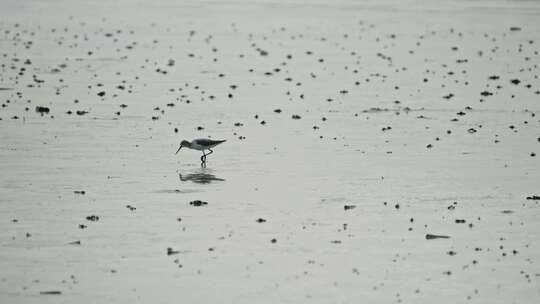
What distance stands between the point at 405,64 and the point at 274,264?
30.9 meters

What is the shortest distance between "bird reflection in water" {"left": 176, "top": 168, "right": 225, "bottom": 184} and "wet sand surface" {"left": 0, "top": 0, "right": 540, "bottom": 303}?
0.37 feet

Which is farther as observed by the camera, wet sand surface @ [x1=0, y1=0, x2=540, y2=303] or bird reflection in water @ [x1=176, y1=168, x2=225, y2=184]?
bird reflection in water @ [x1=176, y1=168, x2=225, y2=184]

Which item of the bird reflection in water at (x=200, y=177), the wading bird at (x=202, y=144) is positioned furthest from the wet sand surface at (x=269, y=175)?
the wading bird at (x=202, y=144)

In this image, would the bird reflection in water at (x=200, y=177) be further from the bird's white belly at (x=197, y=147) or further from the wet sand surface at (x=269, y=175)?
the bird's white belly at (x=197, y=147)

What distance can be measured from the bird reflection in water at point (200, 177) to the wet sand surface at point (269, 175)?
0.11 meters

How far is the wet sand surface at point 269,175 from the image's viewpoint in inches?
694

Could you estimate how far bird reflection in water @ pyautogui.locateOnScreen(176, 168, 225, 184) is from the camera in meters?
24.5

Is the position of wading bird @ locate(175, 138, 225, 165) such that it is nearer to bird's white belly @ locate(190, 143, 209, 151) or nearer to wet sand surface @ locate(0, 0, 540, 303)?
bird's white belly @ locate(190, 143, 209, 151)

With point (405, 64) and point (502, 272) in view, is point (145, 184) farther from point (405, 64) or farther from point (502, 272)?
point (405, 64)

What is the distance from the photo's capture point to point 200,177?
Result: 24.9 metres

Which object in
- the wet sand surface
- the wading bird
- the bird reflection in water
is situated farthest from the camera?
the wading bird

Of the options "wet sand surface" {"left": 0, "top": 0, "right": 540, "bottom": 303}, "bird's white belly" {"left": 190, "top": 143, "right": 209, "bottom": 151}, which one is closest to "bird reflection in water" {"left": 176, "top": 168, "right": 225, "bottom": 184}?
"wet sand surface" {"left": 0, "top": 0, "right": 540, "bottom": 303}

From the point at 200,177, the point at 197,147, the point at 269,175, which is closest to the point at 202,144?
the point at 197,147

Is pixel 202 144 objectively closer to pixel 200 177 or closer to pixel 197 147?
pixel 197 147
